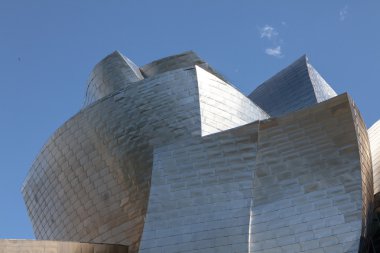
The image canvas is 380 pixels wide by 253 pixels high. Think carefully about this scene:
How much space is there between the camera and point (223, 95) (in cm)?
1498

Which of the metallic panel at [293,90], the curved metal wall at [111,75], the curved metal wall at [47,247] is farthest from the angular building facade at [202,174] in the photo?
the metallic panel at [293,90]

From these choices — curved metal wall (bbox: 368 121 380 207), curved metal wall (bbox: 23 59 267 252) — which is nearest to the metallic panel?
curved metal wall (bbox: 368 121 380 207)

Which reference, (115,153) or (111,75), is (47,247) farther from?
(111,75)

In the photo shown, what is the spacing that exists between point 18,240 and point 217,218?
129 inches

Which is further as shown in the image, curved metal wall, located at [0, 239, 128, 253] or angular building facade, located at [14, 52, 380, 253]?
curved metal wall, located at [0, 239, 128, 253]

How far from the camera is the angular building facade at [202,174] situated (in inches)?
447

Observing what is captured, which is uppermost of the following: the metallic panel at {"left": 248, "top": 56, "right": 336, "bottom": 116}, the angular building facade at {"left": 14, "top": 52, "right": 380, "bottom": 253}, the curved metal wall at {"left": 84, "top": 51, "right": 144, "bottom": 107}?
the metallic panel at {"left": 248, "top": 56, "right": 336, "bottom": 116}

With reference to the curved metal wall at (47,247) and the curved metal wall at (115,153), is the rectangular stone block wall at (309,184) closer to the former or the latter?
the curved metal wall at (115,153)

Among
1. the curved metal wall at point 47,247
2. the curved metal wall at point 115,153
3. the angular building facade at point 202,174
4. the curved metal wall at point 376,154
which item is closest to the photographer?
the angular building facade at point 202,174

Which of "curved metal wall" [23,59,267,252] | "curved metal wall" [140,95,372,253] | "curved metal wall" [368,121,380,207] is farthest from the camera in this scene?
"curved metal wall" [23,59,267,252]

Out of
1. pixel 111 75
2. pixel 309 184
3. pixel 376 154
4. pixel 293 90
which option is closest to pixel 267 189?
pixel 309 184

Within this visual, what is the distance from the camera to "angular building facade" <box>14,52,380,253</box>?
11.3 metres

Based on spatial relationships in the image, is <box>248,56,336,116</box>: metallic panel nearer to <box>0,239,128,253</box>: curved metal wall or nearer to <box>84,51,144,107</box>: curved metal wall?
<box>84,51,144,107</box>: curved metal wall

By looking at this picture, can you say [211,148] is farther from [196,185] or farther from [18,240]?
[18,240]
